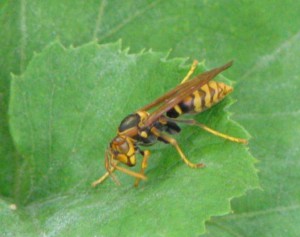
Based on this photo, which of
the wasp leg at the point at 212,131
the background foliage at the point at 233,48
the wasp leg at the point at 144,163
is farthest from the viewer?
the background foliage at the point at 233,48

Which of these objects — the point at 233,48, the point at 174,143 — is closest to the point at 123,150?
the point at 174,143

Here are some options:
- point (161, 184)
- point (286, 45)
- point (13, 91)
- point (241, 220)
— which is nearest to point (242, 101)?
point (286, 45)

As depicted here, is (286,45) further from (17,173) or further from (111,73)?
(17,173)

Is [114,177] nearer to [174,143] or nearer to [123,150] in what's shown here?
[123,150]

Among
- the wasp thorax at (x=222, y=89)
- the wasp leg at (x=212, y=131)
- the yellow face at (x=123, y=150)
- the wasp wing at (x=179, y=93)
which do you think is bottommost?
the wasp leg at (x=212, y=131)

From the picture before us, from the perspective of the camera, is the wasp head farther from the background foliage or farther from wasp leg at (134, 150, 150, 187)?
the background foliage

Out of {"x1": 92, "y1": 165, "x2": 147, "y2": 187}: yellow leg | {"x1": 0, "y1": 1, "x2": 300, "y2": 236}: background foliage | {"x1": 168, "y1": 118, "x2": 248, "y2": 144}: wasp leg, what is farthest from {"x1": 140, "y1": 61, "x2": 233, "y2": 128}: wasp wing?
{"x1": 0, "y1": 1, "x2": 300, "y2": 236}: background foliage

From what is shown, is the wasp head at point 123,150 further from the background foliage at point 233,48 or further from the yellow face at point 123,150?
the background foliage at point 233,48

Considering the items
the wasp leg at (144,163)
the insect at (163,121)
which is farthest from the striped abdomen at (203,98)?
the wasp leg at (144,163)
